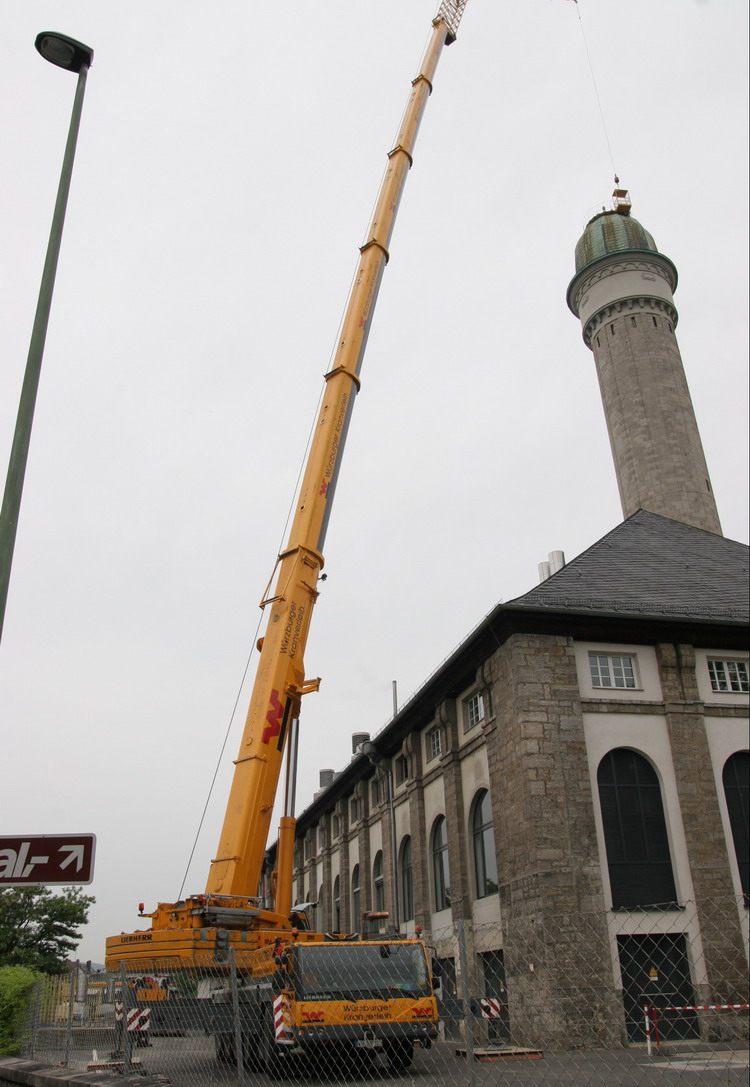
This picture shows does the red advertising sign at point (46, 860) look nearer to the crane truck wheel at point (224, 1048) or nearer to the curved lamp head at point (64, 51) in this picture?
the crane truck wheel at point (224, 1048)

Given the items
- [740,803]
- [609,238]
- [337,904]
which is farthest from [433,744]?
[609,238]

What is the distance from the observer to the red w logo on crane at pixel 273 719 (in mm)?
15133

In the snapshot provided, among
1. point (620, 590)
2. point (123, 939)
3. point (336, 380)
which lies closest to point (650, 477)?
point (620, 590)

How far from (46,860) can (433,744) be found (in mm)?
21670

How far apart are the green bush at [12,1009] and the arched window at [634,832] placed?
12328 millimetres

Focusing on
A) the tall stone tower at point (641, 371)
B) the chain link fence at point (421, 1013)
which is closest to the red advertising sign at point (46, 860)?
the chain link fence at point (421, 1013)

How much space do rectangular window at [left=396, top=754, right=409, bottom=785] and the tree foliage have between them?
92.1 ft

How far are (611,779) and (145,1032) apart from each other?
13.2 m

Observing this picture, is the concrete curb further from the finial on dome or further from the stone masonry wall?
the finial on dome

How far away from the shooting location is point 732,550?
29.1 metres

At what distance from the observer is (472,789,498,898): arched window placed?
22844mm

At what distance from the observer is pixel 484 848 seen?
23.4 meters

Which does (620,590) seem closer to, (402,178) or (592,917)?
(592,917)

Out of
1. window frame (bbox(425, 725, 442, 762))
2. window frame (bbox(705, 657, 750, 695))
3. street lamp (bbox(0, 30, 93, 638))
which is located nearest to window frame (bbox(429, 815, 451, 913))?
window frame (bbox(425, 725, 442, 762))
